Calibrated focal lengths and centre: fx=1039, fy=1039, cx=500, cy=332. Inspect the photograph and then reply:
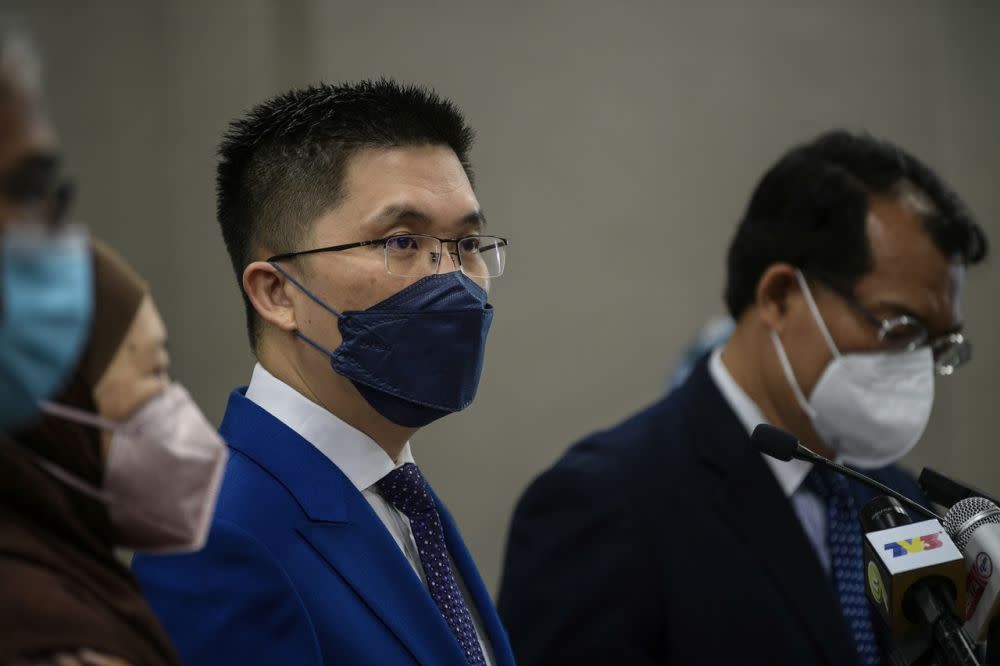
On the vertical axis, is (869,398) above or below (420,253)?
below

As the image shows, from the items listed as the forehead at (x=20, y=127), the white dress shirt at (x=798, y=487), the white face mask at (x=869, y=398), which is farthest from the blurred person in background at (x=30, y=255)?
the white face mask at (x=869, y=398)

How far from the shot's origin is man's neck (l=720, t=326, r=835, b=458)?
2289mm

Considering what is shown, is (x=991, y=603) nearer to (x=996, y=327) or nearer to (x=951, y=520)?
(x=951, y=520)

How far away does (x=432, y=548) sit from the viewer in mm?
1595

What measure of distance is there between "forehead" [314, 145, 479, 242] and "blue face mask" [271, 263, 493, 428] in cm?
11

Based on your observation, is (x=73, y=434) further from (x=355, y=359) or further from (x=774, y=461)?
(x=774, y=461)

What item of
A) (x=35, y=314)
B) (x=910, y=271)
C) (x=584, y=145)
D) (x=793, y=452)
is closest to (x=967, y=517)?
(x=793, y=452)

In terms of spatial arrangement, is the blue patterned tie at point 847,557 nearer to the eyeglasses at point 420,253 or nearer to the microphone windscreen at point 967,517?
the microphone windscreen at point 967,517

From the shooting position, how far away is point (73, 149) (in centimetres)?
317

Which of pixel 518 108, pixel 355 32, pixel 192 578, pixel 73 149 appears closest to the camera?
pixel 192 578

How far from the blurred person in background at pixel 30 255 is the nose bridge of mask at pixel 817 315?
1.78m

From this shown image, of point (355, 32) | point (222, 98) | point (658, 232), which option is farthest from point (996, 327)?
point (222, 98)

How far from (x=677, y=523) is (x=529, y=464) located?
2189 mm

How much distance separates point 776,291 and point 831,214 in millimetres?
211
